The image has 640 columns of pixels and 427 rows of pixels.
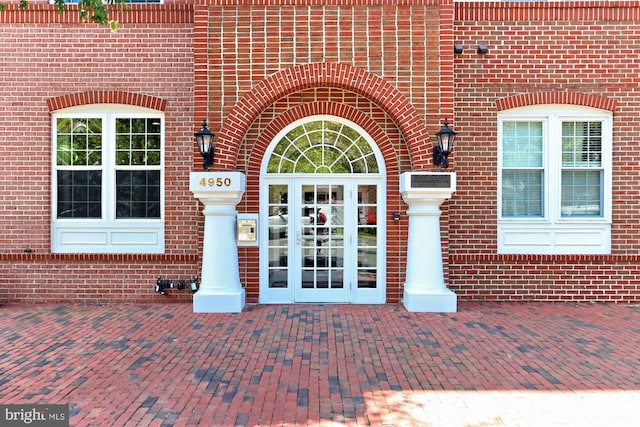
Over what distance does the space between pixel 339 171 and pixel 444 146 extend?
5.82 ft

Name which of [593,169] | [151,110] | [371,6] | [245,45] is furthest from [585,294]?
[151,110]

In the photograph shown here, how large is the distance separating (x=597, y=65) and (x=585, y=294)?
3935mm

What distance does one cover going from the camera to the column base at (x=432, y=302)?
7164 millimetres

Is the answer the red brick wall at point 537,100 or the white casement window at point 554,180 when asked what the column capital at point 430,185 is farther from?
the white casement window at point 554,180

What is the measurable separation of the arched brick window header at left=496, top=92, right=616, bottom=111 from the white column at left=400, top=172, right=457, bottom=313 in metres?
1.88

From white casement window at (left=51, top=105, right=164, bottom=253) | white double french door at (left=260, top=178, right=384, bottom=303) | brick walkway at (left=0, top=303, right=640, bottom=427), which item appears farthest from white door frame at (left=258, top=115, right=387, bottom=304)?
white casement window at (left=51, top=105, right=164, bottom=253)

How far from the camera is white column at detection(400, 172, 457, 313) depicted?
280 inches

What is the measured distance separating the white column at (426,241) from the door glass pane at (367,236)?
0.63m

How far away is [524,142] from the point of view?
8.04 meters

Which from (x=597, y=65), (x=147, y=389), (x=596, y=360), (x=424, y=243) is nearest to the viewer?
(x=147, y=389)

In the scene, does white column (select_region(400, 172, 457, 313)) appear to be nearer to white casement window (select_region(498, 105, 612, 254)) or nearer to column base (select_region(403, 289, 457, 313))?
column base (select_region(403, 289, 457, 313))

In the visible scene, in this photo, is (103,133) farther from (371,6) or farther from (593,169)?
(593,169)

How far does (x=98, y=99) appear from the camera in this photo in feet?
25.8

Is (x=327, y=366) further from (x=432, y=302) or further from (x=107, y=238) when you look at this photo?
(x=107, y=238)
